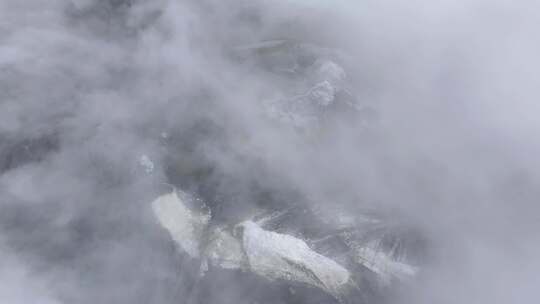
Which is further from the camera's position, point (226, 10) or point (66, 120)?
point (226, 10)

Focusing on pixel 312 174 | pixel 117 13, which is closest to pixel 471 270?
pixel 312 174

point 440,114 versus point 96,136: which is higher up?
point 440,114

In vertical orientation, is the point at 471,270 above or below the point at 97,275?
above

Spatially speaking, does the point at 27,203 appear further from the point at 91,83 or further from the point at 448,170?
the point at 448,170

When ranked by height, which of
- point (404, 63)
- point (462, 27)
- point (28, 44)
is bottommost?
point (28, 44)

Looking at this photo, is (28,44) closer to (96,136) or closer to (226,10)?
(96,136)

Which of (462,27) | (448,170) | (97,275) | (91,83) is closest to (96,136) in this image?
(91,83)

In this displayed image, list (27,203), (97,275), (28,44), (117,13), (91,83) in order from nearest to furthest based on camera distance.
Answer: (97,275) < (27,203) < (91,83) < (28,44) < (117,13)

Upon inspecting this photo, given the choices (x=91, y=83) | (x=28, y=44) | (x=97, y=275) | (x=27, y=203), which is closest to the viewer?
(x=97, y=275)

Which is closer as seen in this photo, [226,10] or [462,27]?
[226,10]
